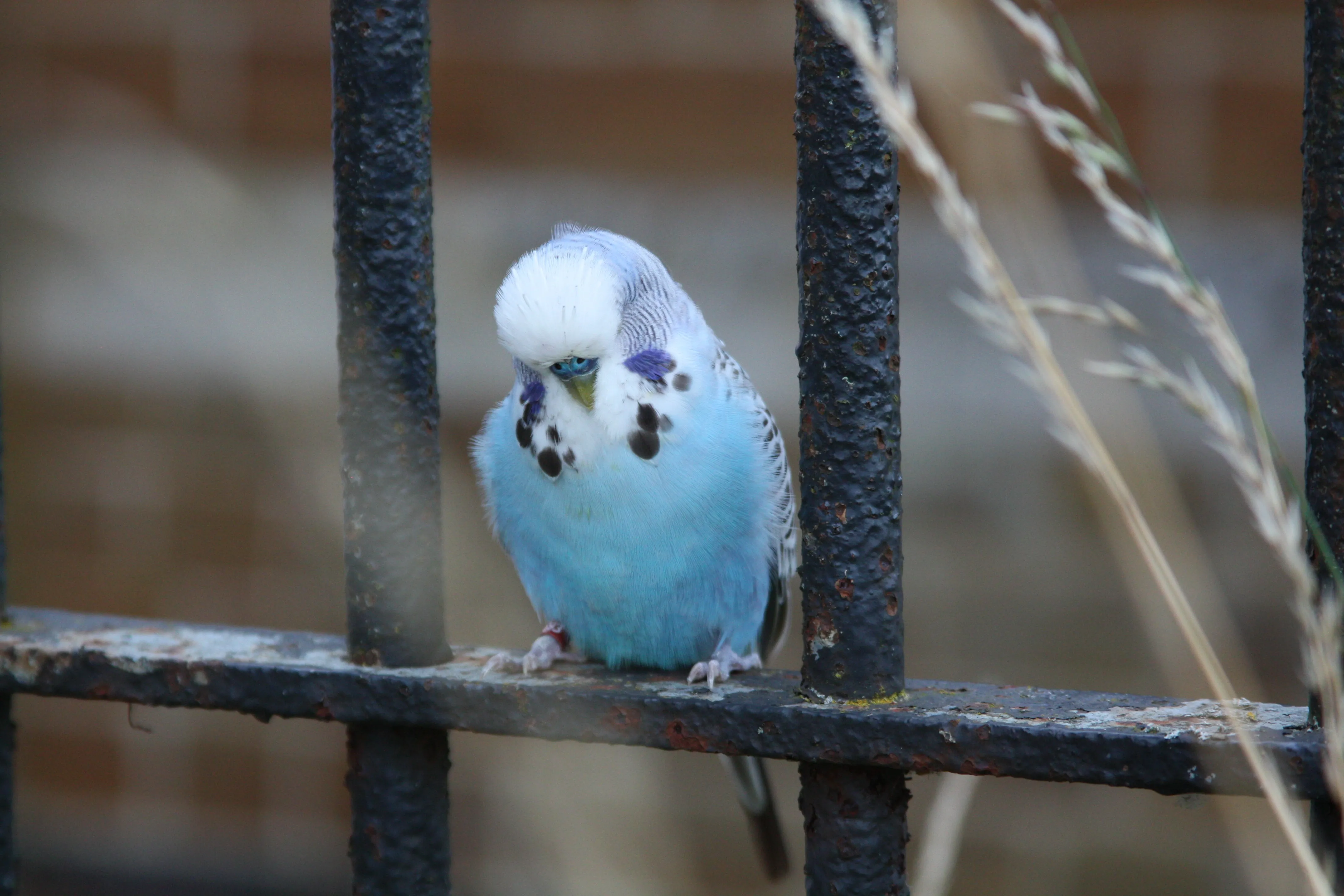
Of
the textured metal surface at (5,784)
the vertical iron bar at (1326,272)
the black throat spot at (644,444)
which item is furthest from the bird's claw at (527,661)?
the vertical iron bar at (1326,272)

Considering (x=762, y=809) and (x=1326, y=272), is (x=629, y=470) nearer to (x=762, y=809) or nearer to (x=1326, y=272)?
(x=762, y=809)

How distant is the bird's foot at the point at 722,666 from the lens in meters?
1.37

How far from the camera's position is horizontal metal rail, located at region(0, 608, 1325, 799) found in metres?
0.95

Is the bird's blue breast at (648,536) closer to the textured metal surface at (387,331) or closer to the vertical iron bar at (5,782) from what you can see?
the textured metal surface at (387,331)

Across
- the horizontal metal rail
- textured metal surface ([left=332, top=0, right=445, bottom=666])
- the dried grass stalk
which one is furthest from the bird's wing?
the dried grass stalk

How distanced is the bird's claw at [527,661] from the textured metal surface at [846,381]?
0.29m

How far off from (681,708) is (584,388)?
0.46 metres

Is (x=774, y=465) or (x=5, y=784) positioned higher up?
(x=774, y=465)

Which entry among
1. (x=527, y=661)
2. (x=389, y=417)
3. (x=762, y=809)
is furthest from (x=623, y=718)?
(x=762, y=809)

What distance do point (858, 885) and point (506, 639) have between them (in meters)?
1.29

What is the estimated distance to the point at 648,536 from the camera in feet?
4.94

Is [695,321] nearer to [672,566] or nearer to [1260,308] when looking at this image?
[672,566]

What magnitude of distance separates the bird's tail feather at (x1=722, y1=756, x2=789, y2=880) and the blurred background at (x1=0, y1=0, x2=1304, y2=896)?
23cm

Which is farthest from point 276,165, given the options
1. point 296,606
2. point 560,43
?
point 296,606
